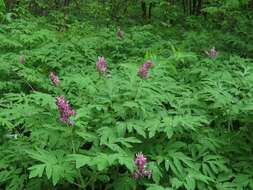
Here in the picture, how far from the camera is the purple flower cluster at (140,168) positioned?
280cm

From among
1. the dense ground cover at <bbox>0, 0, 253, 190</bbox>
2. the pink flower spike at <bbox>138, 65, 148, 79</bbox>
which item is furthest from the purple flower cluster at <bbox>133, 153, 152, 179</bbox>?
the pink flower spike at <bbox>138, 65, 148, 79</bbox>

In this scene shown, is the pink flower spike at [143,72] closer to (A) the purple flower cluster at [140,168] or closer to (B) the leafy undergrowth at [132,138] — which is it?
(B) the leafy undergrowth at [132,138]

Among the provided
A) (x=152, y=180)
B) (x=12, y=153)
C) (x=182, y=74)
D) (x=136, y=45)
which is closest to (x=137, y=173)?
(x=152, y=180)

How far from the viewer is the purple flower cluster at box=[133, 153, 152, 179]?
280cm

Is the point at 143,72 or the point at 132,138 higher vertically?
the point at 143,72

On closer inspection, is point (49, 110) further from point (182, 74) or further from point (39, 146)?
point (182, 74)

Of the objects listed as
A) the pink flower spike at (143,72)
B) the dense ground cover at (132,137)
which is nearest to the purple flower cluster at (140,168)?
the dense ground cover at (132,137)

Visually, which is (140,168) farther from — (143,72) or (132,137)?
(143,72)

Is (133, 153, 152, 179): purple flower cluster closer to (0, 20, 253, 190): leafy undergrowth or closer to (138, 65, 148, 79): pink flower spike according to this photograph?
(0, 20, 253, 190): leafy undergrowth

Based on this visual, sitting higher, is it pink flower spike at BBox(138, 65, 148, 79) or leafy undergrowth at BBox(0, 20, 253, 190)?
pink flower spike at BBox(138, 65, 148, 79)

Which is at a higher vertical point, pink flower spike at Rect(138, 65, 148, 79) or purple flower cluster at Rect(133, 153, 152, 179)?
pink flower spike at Rect(138, 65, 148, 79)

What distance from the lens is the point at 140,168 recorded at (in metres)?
2.83

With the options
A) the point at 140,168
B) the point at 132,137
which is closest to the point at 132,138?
the point at 132,137

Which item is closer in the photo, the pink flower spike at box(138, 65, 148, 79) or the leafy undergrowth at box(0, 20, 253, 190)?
the leafy undergrowth at box(0, 20, 253, 190)
